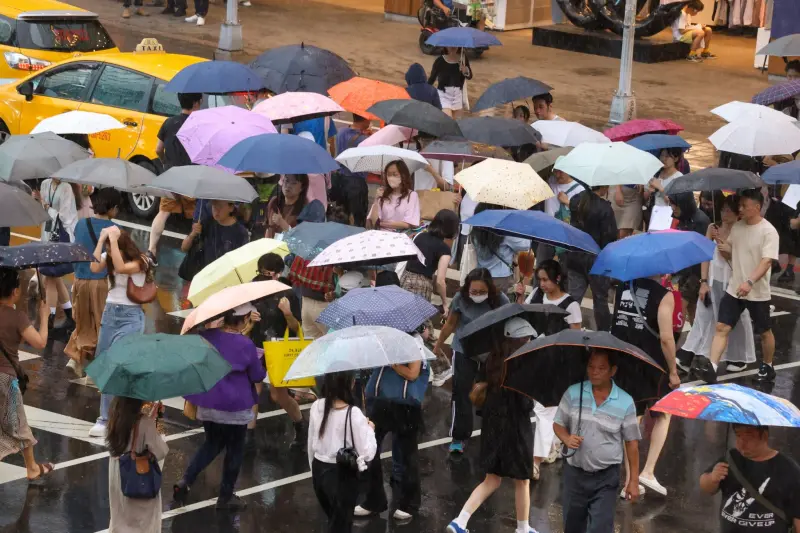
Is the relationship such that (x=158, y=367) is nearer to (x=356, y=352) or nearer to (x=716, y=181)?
(x=356, y=352)

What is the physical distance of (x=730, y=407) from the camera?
6.93m

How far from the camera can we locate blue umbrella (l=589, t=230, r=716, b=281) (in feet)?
32.0

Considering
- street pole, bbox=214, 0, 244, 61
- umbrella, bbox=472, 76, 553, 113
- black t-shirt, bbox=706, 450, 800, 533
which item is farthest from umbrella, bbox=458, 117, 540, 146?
street pole, bbox=214, 0, 244, 61

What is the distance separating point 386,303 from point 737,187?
443cm

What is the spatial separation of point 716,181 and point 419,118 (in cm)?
338

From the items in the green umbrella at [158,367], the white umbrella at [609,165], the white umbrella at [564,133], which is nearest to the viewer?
the green umbrella at [158,367]

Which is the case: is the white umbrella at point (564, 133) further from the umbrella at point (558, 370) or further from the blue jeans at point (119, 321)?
the umbrella at point (558, 370)

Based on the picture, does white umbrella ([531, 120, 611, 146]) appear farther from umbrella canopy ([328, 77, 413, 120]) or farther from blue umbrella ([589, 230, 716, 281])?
blue umbrella ([589, 230, 716, 281])

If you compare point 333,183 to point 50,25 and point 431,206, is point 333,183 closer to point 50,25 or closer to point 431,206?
point 431,206

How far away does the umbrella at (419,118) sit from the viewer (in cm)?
1397

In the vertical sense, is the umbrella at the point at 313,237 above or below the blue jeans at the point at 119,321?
above

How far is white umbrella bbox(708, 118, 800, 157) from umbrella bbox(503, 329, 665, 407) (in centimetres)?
617

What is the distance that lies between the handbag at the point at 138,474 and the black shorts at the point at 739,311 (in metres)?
6.17

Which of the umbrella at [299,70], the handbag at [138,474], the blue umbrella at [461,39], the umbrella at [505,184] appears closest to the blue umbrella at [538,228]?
the umbrella at [505,184]
